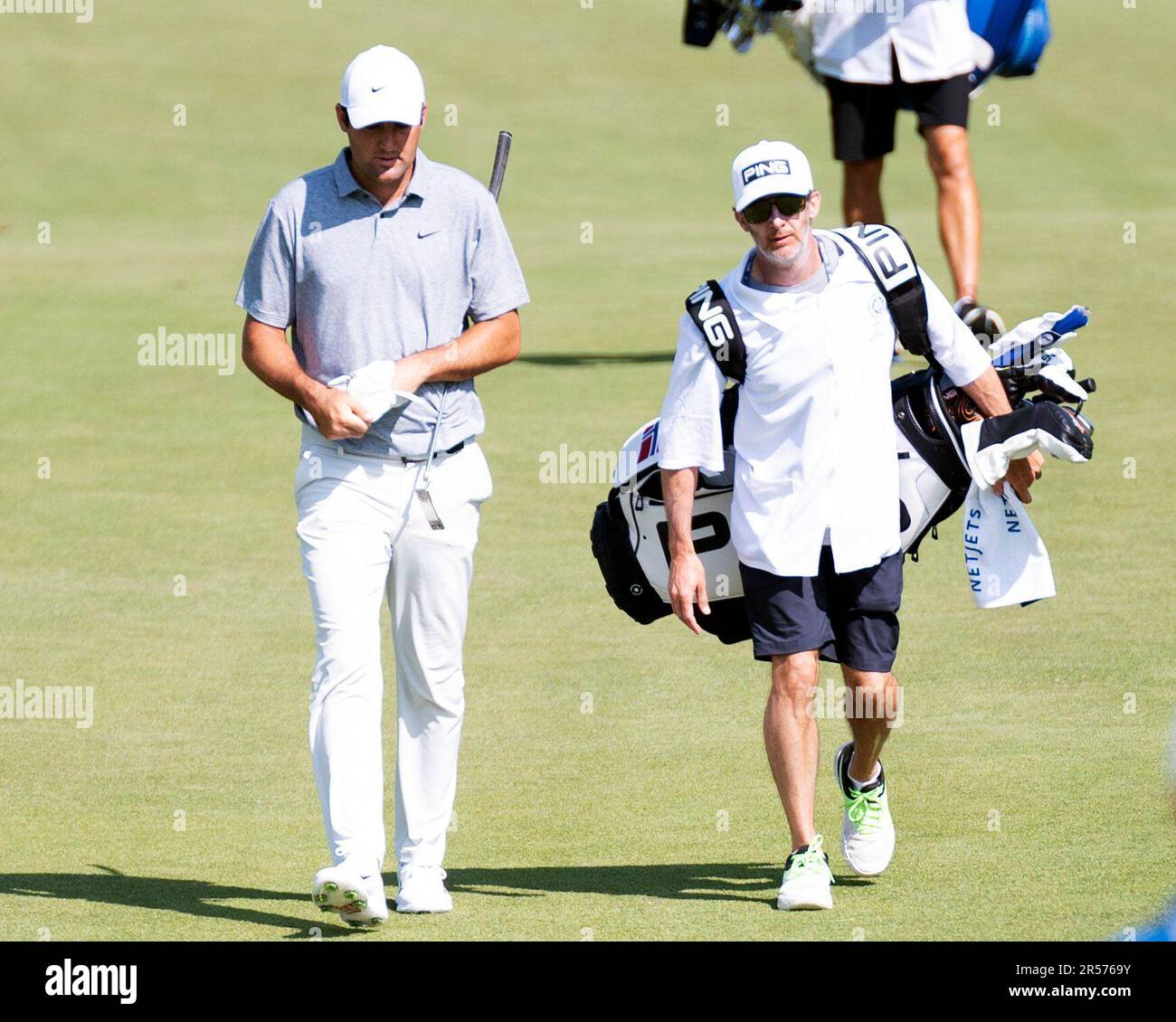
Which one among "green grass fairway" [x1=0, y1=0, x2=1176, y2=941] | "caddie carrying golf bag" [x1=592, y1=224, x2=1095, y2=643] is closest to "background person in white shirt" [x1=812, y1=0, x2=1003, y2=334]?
"green grass fairway" [x1=0, y1=0, x2=1176, y2=941]

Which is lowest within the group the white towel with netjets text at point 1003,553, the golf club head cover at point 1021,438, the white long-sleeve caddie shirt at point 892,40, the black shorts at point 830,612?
the black shorts at point 830,612

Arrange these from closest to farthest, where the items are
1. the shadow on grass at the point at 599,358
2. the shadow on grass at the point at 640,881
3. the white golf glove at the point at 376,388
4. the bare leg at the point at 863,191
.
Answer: the white golf glove at the point at 376,388 → the shadow on grass at the point at 640,881 → the bare leg at the point at 863,191 → the shadow on grass at the point at 599,358

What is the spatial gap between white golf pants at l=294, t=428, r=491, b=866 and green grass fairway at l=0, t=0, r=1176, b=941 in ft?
1.12

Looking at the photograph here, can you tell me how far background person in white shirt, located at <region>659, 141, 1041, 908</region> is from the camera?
645 centimetres

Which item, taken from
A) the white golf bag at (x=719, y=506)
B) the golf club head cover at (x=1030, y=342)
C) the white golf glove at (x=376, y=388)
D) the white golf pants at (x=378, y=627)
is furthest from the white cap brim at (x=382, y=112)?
the golf club head cover at (x=1030, y=342)

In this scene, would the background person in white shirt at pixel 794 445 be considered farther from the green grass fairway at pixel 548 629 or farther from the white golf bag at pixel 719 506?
the green grass fairway at pixel 548 629

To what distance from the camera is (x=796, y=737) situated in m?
6.57

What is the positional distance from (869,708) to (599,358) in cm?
807

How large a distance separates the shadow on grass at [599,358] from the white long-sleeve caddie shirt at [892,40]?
84.6 inches

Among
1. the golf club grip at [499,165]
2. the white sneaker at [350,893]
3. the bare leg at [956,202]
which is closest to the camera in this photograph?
the white sneaker at [350,893]

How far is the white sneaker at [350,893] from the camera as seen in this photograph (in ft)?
20.1

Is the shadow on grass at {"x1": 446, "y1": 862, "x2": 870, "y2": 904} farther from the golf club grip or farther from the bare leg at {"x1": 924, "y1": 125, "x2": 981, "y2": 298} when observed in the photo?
the bare leg at {"x1": 924, "y1": 125, "x2": 981, "y2": 298}

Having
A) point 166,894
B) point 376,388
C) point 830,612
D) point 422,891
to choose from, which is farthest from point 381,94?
point 166,894

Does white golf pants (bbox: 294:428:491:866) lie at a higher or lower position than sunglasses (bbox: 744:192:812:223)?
lower
